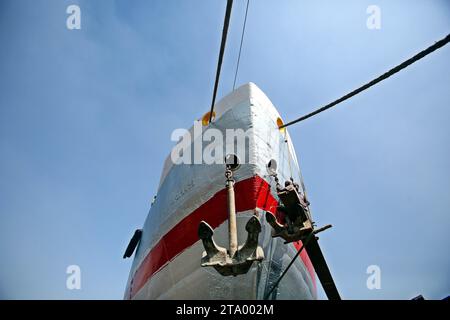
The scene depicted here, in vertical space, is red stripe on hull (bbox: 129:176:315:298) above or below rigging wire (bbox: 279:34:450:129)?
below

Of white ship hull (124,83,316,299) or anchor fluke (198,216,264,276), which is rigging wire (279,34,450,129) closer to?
white ship hull (124,83,316,299)

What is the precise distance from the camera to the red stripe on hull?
4703 mm

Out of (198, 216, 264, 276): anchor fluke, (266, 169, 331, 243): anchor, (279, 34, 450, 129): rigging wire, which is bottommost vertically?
(198, 216, 264, 276): anchor fluke

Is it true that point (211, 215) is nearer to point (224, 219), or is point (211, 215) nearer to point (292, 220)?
point (224, 219)

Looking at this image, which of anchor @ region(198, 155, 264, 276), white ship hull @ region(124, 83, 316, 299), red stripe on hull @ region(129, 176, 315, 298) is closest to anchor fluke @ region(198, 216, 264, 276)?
anchor @ region(198, 155, 264, 276)

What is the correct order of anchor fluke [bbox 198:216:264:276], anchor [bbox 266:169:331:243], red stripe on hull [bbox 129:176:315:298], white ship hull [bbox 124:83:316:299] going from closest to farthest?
anchor fluke [bbox 198:216:264:276]
anchor [bbox 266:169:331:243]
white ship hull [bbox 124:83:316:299]
red stripe on hull [bbox 129:176:315:298]

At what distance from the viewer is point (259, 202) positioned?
15.3 ft

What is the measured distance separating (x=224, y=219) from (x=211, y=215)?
334mm

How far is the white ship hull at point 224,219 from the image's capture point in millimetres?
4391

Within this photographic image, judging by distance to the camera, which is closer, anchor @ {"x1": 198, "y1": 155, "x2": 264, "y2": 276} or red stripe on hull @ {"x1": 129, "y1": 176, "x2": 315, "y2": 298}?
anchor @ {"x1": 198, "y1": 155, "x2": 264, "y2": 276}

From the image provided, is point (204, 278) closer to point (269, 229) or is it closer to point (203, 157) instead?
point (269, 229)
